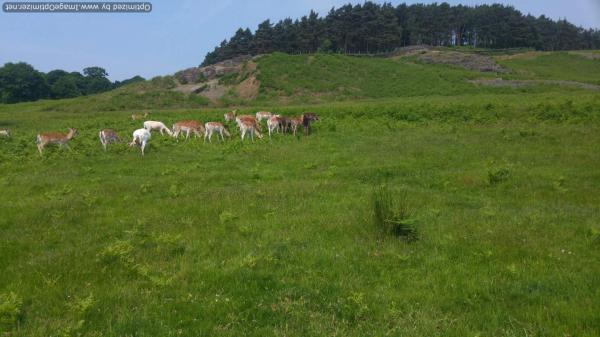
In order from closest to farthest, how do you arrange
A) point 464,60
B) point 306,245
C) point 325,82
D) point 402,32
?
point 306,245, point 325,82, point 464,60, point 402,32

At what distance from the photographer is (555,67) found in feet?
209

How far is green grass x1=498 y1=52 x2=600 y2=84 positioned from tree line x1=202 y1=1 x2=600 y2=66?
30007 millimetres

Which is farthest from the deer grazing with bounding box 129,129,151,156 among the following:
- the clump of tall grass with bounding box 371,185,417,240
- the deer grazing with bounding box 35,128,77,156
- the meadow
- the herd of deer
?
the clump of tall grass with bounding box 371,185,417,240

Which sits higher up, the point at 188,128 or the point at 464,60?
the point at 464,60

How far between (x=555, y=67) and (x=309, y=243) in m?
65.4

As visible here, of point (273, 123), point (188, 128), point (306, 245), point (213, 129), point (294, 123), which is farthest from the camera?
point (294, 123)

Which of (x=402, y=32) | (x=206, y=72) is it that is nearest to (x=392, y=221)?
(x=206, y=72)

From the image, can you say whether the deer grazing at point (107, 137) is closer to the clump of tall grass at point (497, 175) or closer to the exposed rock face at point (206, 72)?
the clump of tall grass at point (497, 175)

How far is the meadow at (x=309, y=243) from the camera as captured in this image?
20.8 feet

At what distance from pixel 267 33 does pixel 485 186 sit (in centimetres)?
9028

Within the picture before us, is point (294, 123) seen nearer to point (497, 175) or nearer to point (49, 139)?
point (49, 139)

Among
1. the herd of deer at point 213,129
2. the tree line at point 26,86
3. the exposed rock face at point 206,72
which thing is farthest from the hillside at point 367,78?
the tree line at point 26,86

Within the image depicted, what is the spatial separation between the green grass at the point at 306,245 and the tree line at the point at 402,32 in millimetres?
75669

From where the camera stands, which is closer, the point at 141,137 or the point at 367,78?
the point at 141,137
